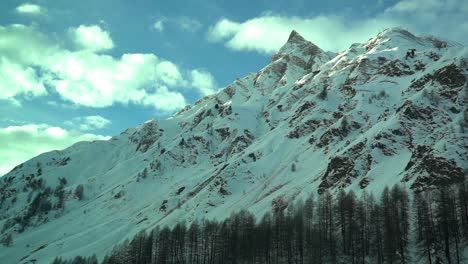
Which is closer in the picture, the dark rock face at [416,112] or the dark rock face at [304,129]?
the dark rock face at [416,112]

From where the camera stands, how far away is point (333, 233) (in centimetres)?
9500

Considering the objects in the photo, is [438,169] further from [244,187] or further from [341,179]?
[244,187]

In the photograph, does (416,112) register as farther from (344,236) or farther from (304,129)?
(344,236)

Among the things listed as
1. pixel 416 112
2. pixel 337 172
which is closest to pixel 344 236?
pixel 337 172

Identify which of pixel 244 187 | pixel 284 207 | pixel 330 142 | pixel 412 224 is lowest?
pixel 412 224

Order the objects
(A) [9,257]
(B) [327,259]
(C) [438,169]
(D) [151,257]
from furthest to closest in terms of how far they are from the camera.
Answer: (A) [9,257]
(D) [151,257]
(C) [438,169]
(B) [327,259]

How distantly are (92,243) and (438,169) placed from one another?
116 m

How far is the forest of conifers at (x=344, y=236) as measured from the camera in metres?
75.9

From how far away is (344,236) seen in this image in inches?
3482

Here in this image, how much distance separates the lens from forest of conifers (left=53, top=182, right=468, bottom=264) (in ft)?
249

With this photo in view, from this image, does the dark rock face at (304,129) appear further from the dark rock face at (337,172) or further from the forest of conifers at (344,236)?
the forest of conifers at (344,236)

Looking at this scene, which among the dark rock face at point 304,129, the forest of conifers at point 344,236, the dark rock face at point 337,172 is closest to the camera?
the forest of conifers at point 344,236

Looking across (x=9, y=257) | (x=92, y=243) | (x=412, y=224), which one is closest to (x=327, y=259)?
(x=412, y=224)

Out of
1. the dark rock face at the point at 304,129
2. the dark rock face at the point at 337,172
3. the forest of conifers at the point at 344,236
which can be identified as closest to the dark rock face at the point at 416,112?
the dark rock face at the point at 337,172
